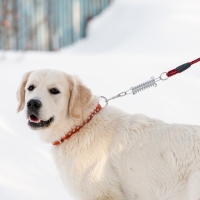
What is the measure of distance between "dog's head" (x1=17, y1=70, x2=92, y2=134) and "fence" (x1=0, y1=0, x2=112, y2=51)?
9.33 meters

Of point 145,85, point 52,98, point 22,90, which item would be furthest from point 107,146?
point 22,90

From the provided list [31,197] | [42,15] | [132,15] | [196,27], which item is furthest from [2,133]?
[132,15]

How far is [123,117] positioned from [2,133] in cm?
217

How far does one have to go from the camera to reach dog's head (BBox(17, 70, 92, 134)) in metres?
3.42

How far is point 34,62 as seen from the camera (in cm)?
923

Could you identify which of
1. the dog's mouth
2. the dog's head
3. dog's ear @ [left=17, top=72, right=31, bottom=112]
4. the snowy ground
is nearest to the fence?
the snowy ground

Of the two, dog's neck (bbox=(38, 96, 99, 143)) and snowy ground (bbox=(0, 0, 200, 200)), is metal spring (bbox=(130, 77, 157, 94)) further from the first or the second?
snowy ground (bbox=(0, 0, 200, 200))

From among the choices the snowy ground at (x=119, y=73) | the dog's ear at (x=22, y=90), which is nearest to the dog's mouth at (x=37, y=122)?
the dog's ear at (x=22, y=90)

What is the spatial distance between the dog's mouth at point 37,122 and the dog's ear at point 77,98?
0.18 m

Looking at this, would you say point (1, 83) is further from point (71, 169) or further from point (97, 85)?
point (71, 169)

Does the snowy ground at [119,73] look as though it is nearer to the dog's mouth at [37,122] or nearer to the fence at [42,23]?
the fence at [42,23]

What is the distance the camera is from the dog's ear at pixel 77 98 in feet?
11.5

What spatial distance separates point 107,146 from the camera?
3449 mm

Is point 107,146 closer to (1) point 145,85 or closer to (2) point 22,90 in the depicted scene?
(1) point 145,85
